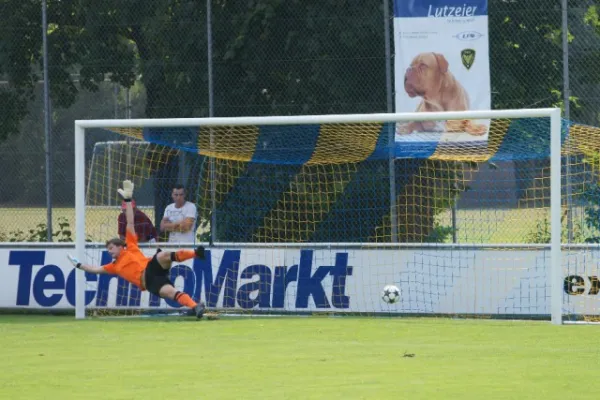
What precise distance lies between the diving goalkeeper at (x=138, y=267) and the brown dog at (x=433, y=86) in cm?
379

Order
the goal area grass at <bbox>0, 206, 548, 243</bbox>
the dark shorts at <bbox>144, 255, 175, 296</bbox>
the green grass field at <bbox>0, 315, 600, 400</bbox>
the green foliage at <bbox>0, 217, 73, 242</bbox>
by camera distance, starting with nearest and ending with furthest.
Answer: the green grass field at <bbox>0, 315, 600, 400</bbox> < the dark shorts at <bbox>144, 255, 175, 296</bbox> < the goal area grass at <bbox>0, 206, 548, 243</bbox> < the green foliage at <bbox>0, 217, 73, 242</bbox>

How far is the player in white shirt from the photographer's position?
16.3 m

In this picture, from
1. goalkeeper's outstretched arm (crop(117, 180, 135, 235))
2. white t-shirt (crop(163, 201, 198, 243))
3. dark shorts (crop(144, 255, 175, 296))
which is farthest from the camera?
white t-shirt (crop(163, 201, 198, 243))

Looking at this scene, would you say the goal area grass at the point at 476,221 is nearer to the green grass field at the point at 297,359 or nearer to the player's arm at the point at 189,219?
the player's arm at the point at 189,219

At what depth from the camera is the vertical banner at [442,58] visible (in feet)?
55.3

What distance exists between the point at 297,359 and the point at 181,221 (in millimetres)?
5467

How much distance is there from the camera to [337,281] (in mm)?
15547

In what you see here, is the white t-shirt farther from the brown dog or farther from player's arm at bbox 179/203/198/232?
the brown dog

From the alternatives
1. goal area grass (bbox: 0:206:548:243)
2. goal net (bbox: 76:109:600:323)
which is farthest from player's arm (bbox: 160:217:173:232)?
goal area grass (bbox: 0:206:548:243)

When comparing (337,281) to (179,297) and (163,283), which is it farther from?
(163,283)

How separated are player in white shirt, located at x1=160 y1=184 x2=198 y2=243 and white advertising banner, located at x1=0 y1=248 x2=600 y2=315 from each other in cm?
44

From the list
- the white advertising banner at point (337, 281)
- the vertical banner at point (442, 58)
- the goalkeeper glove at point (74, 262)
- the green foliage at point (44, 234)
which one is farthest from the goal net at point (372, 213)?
the goalkeeper glove at point (74, 262)

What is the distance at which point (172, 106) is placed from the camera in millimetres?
18875

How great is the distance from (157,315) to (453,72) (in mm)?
4867
